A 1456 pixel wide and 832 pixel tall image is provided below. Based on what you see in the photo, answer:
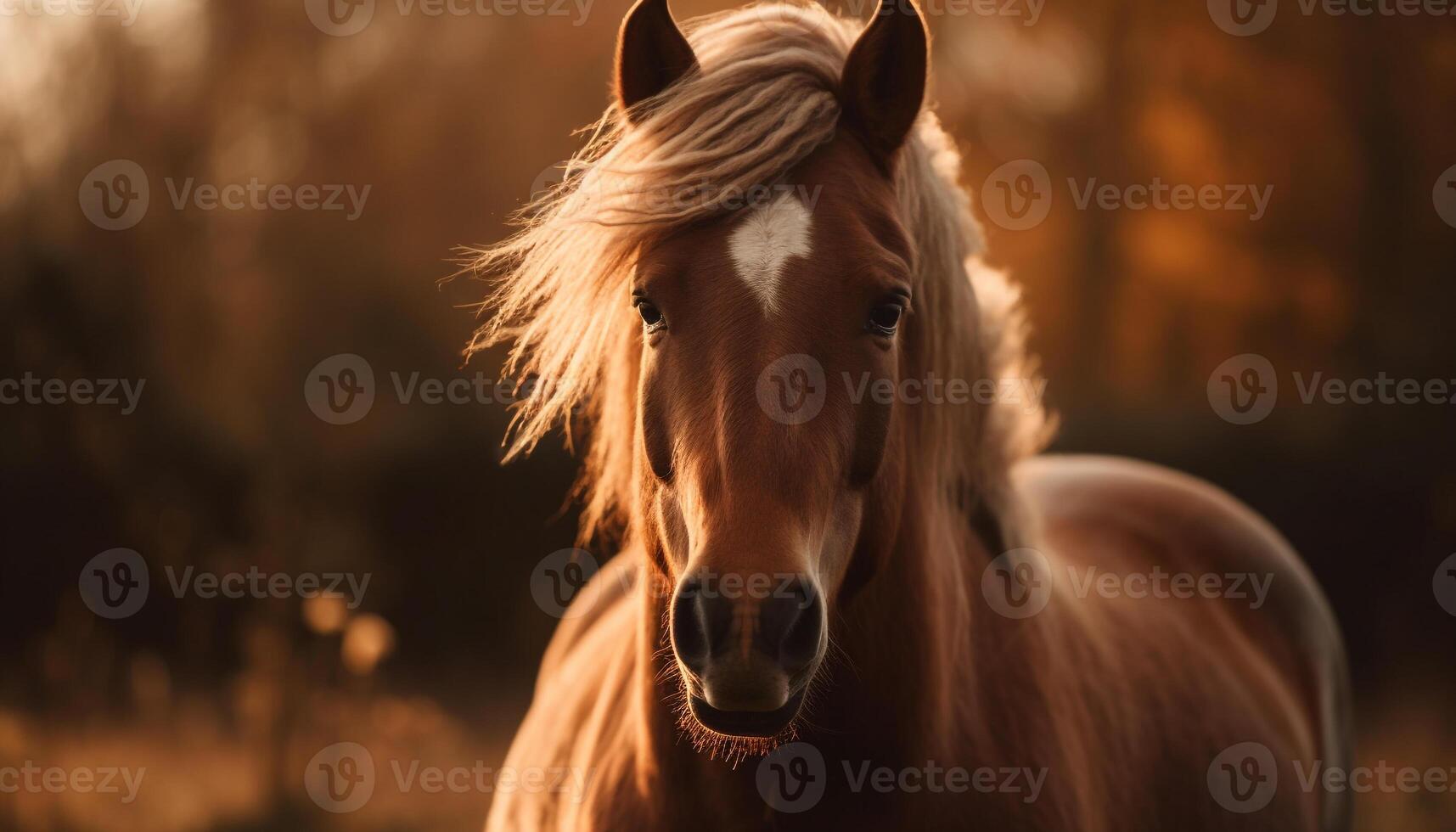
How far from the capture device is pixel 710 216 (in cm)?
197

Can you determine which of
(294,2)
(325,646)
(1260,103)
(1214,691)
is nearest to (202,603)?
(325,646)

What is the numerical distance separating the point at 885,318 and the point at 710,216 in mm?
369

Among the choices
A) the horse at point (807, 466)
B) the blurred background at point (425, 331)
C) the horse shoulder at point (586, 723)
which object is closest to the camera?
the horse at point (807, 466)

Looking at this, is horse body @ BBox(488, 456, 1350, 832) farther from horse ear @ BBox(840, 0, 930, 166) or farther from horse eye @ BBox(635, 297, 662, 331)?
horse ear @ BBox(840, 0, 930, 166)

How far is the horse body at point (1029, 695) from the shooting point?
2.07 m

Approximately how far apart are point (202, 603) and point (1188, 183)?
9.38 m

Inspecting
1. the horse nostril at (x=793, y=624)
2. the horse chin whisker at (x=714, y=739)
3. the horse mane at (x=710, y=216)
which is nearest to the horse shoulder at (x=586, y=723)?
the horse chin whisker at (x=714, y=739)

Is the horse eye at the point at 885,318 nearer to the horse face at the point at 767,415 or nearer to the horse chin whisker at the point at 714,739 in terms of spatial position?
the horse face at the point at 767,415

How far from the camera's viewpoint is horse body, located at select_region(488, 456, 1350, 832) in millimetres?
2072

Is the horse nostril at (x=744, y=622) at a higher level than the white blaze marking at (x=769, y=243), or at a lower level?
lower

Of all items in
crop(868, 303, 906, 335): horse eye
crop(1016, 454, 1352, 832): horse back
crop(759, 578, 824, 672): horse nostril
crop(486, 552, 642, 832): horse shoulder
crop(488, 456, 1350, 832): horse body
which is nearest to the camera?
crop(759, 578, 824, 672): horse nostril

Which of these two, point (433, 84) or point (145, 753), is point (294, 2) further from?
point (145, 753)

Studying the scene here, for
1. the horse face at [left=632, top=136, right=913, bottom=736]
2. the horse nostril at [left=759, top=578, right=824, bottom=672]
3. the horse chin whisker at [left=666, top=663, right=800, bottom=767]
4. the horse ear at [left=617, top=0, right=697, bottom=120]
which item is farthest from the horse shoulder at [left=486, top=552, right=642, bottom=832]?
the horse ear at [left=617, top=0, right=697, bottom=120]

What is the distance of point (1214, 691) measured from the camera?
315cm
